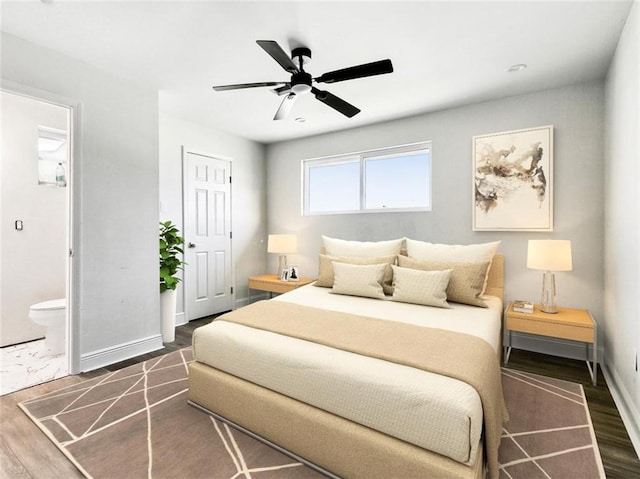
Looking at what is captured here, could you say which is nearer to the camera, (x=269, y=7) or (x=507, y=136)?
(x=269, y=7)

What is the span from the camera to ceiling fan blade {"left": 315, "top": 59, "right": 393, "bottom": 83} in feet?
6.66

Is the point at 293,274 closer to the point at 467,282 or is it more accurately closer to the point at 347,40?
the point at 467,282

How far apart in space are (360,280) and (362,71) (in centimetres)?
172

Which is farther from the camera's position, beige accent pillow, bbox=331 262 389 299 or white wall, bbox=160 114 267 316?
white wall, bbox=160 114 267 316

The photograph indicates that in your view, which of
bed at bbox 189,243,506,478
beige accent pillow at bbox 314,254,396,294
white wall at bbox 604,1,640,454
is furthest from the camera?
beige accent pillow at bbox 314,254,396,294

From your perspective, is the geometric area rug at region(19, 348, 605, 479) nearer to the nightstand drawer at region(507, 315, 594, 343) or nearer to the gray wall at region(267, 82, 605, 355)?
the nightstand drawer at region(507, 315, 594, 343)

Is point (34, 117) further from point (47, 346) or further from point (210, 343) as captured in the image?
point (210, 343)

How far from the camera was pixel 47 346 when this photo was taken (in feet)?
10.2

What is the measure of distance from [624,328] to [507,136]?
199cm

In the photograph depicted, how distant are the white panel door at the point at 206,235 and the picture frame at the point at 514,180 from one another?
10.7 feet

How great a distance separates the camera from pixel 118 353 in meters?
2.96

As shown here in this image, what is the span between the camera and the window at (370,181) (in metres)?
3.95

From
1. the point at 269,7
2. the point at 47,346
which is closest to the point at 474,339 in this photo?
the point at 269,7

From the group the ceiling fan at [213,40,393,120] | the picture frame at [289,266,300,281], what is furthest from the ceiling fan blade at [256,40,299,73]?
the picture frame at [289,266,300,281]
